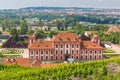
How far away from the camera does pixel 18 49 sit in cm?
4569


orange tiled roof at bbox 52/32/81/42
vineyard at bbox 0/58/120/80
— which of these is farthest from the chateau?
vineyard at bbox 0/58/120/80

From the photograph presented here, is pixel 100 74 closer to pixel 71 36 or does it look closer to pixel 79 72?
pixel 79 72

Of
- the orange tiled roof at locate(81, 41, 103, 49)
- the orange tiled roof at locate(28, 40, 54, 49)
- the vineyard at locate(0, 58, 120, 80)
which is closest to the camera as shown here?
the vineyard at locate(0, 58, 120, 80)

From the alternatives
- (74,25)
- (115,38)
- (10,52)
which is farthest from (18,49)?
(74,25)

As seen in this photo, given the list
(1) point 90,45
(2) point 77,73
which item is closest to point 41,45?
(1) point 90,45

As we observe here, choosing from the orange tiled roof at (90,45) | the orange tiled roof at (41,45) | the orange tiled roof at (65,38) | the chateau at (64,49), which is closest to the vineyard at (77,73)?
the orange tiled roof at (41,45)

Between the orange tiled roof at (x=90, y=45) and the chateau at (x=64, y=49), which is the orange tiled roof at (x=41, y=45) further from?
the orange tiled roof at (x=90, y=45)

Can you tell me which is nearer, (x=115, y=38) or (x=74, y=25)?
(x=115, y=38)

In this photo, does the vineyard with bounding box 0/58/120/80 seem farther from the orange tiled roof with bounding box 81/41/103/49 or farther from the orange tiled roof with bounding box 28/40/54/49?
the orange tiled roof with bounding box 81/41/103/49

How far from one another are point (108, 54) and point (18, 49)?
35.1 ft

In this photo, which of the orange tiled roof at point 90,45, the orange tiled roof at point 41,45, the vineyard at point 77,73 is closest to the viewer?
the vineyard at point 77,73

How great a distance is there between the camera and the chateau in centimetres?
3716

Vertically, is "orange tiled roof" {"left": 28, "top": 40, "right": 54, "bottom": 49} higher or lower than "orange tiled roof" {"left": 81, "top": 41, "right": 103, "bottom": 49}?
higher

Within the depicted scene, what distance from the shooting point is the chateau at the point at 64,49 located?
122 feet
